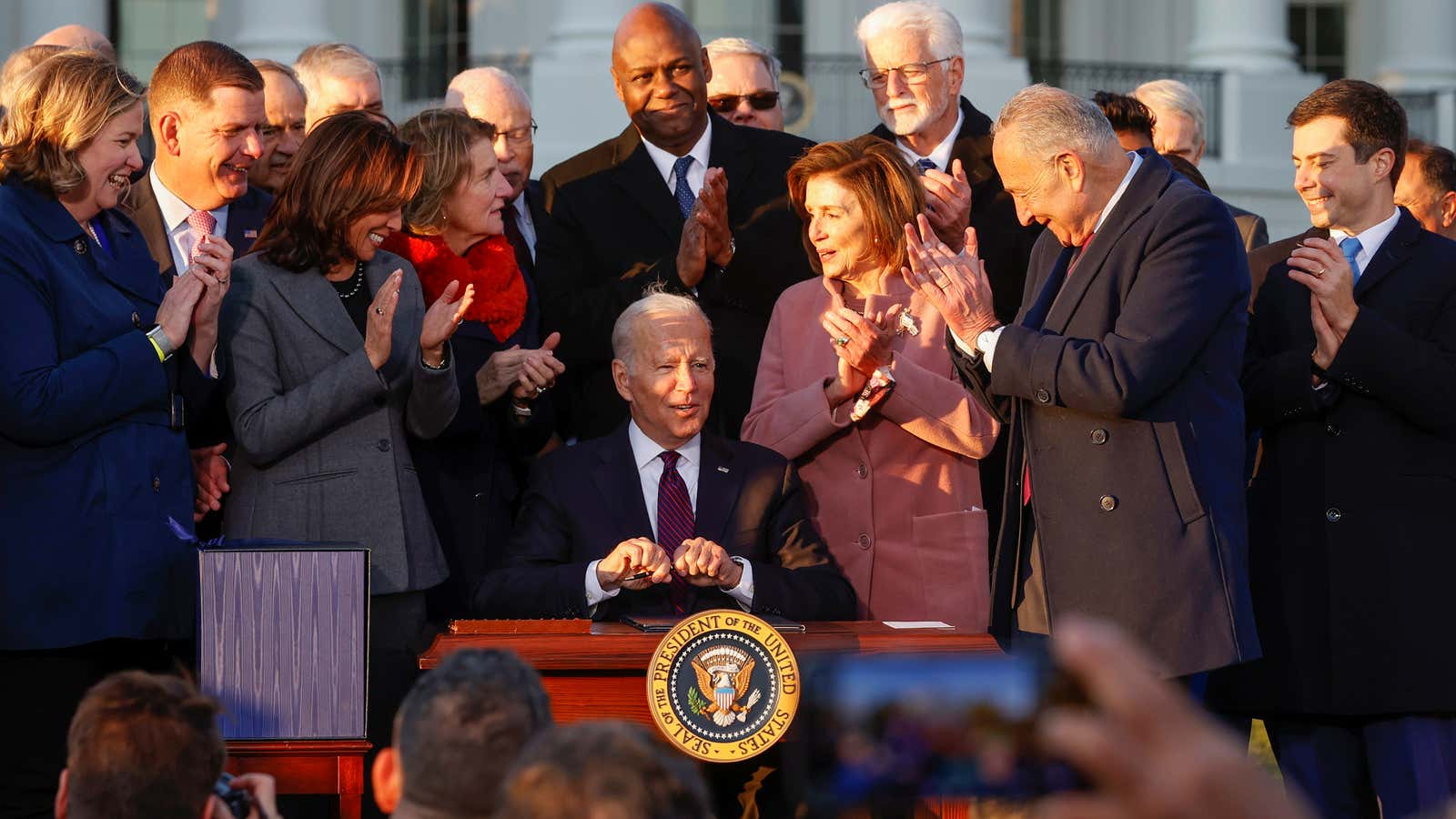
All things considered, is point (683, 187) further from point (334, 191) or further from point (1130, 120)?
point (334, 191)

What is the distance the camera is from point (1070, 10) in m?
22.7

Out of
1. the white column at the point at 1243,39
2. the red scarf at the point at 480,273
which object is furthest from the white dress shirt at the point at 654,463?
the white column at the point at 1243,39

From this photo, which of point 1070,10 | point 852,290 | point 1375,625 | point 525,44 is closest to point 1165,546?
point 1375,625

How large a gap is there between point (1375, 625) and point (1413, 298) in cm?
84

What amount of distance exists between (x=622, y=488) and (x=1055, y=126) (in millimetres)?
1423

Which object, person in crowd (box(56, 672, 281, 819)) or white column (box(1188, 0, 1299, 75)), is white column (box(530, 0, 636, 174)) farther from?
person in crowd (box(56, 672, 281, 819))

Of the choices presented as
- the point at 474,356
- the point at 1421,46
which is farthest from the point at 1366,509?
the point at 1421,46

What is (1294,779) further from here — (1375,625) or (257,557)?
(257,557)

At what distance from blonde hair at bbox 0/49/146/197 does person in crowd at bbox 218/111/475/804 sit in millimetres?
658

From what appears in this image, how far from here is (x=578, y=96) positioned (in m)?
16.5

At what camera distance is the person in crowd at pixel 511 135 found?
6.43m

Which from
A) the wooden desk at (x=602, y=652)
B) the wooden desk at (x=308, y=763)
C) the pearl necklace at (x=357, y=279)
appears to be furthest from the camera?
the pearl necklace at (x=357, y=279)

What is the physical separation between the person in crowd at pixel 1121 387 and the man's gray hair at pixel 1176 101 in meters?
2.53

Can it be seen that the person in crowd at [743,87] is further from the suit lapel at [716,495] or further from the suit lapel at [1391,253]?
the suit lapel at [1391,253]
